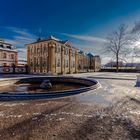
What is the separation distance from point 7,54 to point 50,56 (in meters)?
18.1

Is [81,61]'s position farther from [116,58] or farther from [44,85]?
[44,85]

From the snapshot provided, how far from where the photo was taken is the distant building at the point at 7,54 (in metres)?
41.0

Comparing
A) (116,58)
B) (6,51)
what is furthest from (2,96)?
(6,51)

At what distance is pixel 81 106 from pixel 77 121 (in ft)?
5.69

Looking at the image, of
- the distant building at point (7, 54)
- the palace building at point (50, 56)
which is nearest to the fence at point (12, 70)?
the palace building at point (50, 56)

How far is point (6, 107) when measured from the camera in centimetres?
604

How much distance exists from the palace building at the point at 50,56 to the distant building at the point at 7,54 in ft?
34.4

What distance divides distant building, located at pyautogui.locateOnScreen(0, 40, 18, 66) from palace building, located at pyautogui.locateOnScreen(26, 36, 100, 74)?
10.5 m

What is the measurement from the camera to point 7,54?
42688 millimetres

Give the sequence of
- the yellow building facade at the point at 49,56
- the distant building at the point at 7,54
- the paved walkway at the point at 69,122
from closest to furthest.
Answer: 1. the paved walkway at the point at 69,122
2. the yellow building facade at the point at 49,56
3. the distant building at the point at 7,54

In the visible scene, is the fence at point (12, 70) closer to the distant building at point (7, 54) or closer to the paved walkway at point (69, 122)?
the distant building at point (7, 54)

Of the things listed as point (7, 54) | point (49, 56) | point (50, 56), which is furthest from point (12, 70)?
point (7, 54)

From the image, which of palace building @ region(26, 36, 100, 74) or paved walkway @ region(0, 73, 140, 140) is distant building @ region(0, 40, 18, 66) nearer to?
palace building @ region(26, 36, 100, 74)

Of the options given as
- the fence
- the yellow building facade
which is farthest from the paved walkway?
the fence
